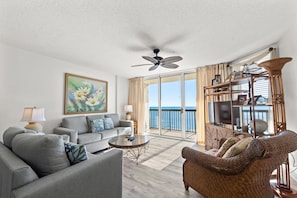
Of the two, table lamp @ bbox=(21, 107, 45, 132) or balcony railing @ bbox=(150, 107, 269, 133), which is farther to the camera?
balcony railing @ bbox=(150, 107, 269, 133)

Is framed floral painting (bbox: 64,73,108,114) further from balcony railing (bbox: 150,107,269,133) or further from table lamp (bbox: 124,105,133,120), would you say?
balcony railing (bbox: 150,107,269,133)

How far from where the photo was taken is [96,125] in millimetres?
3535

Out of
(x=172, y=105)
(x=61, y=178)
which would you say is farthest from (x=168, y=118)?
(x=61, y=178)

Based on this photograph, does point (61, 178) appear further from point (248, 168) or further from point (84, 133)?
point (84, 133)

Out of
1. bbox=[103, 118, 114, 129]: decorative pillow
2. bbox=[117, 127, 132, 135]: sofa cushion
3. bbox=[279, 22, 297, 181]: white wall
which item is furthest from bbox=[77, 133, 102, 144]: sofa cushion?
bbox=[279, 22, 297, 181]: white wall

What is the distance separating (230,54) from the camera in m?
3.04

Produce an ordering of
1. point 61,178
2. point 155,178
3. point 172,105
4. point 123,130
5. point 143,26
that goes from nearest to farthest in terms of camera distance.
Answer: point 61,178
point 143,26
point 155,178
point 123,130
point 172,105

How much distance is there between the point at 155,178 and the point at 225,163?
46.7 inches

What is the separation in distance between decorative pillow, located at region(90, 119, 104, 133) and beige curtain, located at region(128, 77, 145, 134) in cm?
176

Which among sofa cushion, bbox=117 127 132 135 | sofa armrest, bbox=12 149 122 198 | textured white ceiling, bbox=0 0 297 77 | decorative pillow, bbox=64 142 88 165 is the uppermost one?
textured white ceiling, bbox=0 0 297 77

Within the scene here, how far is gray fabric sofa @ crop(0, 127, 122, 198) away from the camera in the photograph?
2.83 ft

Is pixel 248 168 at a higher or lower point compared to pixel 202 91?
lower

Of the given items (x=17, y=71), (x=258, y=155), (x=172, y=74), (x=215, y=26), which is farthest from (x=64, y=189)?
(x=172, y=74)

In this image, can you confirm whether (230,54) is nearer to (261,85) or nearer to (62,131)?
(261,85)
